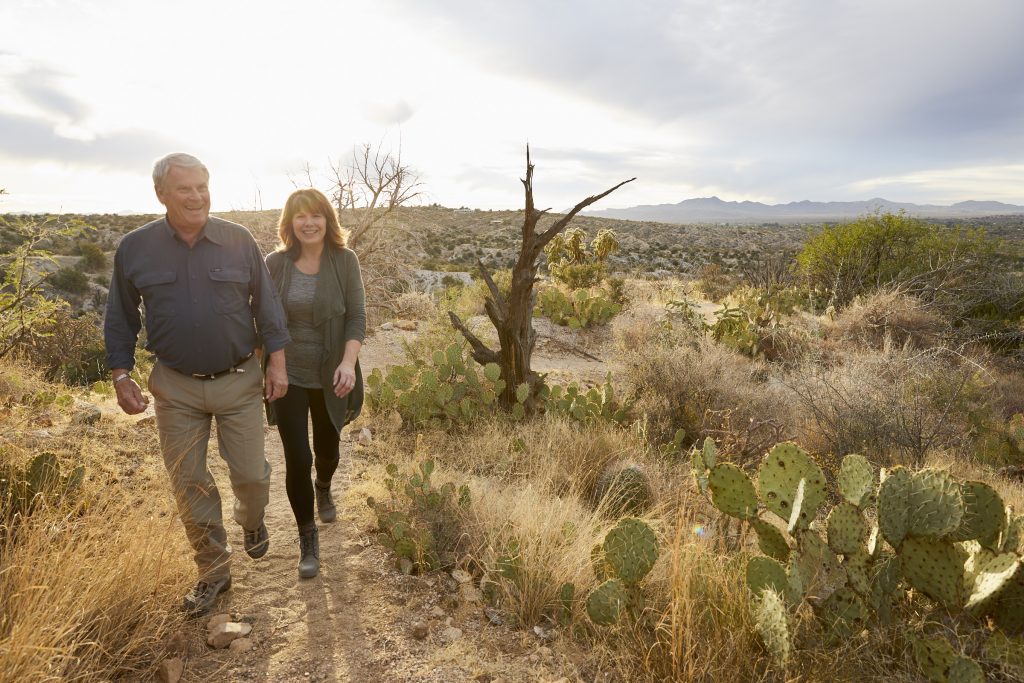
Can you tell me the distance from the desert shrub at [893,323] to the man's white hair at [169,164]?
9.66 m

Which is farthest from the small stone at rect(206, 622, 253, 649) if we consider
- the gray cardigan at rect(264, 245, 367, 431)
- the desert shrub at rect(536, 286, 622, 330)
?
the desert shrub at rect(536, 286, 622, 330)

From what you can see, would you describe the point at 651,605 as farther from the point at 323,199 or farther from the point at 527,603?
the point at 323,199

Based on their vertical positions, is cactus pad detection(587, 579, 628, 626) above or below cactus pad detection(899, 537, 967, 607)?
below

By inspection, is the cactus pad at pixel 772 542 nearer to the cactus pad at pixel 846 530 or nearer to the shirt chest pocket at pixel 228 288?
the cactus pad at pixel 846 530

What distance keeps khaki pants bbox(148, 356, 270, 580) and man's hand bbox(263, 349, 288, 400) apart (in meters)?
0.06

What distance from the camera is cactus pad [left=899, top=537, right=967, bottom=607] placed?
6.99 ft

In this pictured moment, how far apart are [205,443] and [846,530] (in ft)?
9.37

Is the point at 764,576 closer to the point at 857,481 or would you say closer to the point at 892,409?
the point at 857,481

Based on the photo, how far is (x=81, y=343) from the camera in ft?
27.6

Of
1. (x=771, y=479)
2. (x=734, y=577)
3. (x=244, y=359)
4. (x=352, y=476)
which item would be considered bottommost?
(x=352, y=476)

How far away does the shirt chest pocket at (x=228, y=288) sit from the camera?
247cm

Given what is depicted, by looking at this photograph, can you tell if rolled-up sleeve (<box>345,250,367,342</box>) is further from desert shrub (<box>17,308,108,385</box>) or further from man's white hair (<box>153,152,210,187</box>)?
desert shrub (<box>17,308,108,385</box>)

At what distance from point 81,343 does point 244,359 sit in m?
7.89

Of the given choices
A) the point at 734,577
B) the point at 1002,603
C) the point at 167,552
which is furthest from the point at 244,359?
the point at 1002,603
